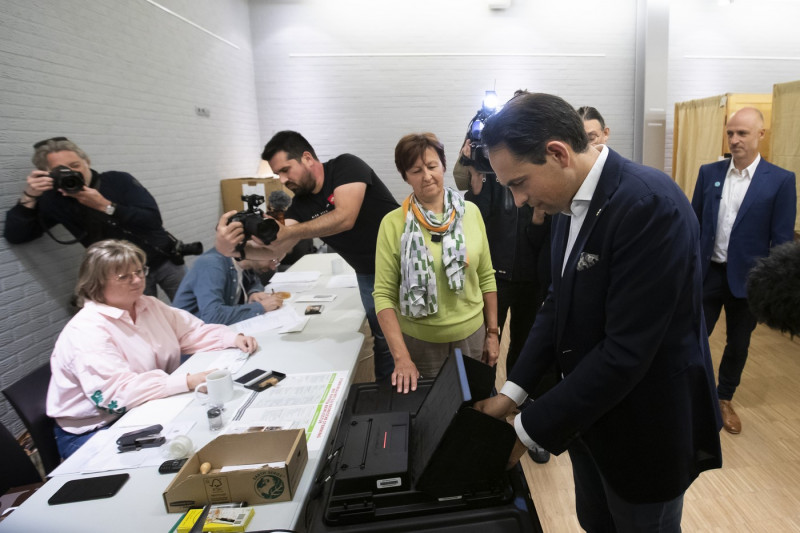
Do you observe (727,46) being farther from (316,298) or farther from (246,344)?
(246,344)

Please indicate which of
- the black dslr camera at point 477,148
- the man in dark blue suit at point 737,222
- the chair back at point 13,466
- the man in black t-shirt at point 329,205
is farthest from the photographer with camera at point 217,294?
the man in dark blue suit at point 737,222

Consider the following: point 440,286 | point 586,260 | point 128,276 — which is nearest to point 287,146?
A: point 128,276

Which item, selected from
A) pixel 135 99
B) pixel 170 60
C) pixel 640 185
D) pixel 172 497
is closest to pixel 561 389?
pixel 640 185

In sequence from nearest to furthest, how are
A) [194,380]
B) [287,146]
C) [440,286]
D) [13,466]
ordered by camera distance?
1. [13,466]
2. [194,380]
3. [440,286]
4. [287,146]

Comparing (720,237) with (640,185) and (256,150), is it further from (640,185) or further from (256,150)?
(256,150)

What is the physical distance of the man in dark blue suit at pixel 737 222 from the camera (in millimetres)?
2332

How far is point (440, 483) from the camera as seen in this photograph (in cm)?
111

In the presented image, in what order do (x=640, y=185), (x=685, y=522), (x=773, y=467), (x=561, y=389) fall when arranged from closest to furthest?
(x=640, y=185)
(x=561, y=389)
(x=685, y=522)
(x=773, y=467)

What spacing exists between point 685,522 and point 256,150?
5624mm

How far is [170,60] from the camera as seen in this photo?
13.6 feet

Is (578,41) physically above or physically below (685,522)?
above

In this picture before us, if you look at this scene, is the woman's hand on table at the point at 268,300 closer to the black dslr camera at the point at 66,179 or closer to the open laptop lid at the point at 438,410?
the black dslr camera at the point at 66,179

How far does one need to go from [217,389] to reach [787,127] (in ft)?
13.8

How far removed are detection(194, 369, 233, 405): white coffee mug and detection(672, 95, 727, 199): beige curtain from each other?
4890 mm
